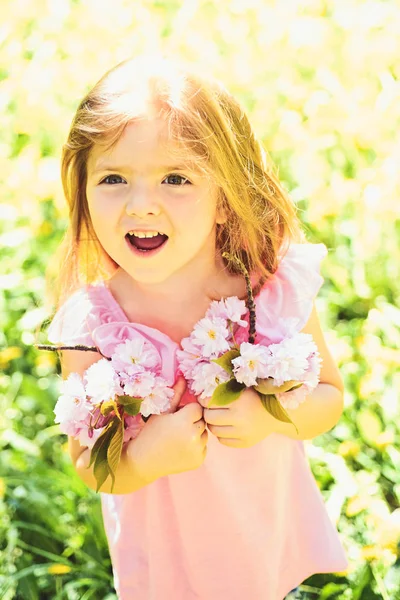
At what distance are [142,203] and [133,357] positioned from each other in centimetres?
25

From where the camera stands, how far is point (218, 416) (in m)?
1.20

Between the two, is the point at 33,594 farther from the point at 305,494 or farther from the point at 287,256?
the point at 287,256

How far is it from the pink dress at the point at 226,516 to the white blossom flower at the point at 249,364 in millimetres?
186

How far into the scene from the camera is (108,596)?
1888mm

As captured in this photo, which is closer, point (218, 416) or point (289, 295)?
point (218, 416)

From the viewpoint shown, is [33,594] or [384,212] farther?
[384,212]

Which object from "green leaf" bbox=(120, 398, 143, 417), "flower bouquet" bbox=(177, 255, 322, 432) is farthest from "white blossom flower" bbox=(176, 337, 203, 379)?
"green leaf" bbox=(120, 398, 143, 417)

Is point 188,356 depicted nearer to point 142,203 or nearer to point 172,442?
point 172,442

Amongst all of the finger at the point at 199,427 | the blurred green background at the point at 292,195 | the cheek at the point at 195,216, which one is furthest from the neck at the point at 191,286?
the blurred green background at the point at 292,195

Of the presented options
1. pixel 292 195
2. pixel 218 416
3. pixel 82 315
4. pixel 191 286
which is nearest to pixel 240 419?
pixel 218 416

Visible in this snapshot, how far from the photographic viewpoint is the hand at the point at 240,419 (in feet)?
3.91

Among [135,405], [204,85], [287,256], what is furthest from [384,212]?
[135,405]

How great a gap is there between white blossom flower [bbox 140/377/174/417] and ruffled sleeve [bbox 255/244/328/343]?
19 cm

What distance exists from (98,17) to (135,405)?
2525 mm
